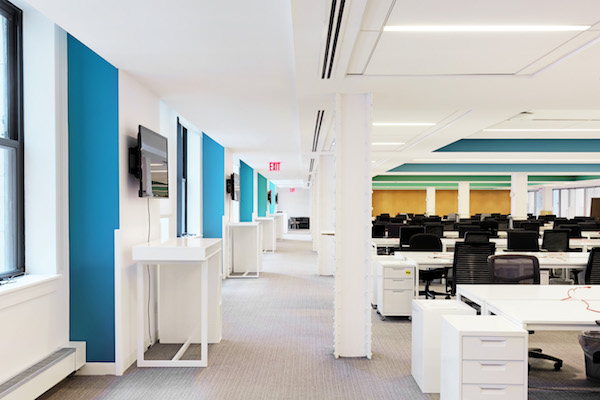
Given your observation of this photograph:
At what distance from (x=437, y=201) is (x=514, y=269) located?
25.1 meters

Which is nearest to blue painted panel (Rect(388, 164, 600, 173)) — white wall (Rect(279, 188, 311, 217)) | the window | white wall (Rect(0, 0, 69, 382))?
white wall (Rect(0, 0, 69, 382))

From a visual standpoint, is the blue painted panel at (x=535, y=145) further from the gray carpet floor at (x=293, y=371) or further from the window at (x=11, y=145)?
the window at (x=11, y=145)

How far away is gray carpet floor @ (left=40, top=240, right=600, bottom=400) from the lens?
374 cm

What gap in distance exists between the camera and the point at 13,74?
149 inches

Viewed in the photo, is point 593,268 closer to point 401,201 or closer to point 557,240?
point 557,240

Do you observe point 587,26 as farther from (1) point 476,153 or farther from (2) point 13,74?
(1) point 476,153

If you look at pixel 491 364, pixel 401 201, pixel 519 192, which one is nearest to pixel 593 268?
pixel 491 364

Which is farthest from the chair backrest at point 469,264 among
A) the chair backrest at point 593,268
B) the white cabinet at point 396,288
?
the chair backrest at point 593,268

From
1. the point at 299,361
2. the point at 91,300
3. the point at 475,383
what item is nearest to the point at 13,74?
the point at 91,300

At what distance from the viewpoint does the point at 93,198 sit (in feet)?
13.6

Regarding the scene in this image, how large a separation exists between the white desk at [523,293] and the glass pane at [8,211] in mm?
3741

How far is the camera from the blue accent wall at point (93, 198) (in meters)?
4.13

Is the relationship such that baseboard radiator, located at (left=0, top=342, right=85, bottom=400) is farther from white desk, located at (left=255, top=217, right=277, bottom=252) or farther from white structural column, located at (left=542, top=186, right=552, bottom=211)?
white structural column, located at (left=542, top=186, right=552, bottom=211)

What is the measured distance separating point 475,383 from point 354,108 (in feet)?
9.56
